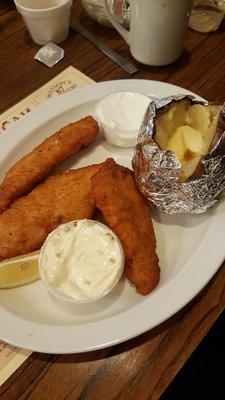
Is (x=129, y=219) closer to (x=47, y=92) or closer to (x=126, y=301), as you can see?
(x=126, y=301)

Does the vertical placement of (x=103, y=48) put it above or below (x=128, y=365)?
above

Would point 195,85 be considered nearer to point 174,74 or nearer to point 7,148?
point 174,74

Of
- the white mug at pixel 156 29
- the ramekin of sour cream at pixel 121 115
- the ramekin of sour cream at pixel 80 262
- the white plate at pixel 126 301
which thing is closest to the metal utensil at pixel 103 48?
the white mug at pixel 156 29

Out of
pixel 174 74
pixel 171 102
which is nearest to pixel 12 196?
pixel 171 102

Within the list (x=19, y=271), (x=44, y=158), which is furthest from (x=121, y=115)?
(x=19, y=271)

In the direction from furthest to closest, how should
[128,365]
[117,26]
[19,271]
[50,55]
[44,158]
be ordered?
[50,55] < [117,26] < [44,158] < [19,271] < [128,365]

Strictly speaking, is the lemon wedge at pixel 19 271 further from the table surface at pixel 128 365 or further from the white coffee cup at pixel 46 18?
the white coffee cup at pixel 46 18
